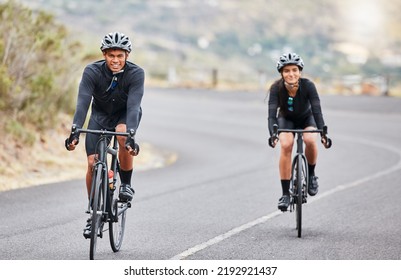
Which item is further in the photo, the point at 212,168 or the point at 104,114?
the point at 212,168

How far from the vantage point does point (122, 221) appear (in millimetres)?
9461

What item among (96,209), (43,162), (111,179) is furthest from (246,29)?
(96,209)

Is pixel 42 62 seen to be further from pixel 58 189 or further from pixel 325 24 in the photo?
pixel 325 24

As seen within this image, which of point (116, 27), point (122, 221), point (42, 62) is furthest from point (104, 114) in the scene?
point (116, 27)

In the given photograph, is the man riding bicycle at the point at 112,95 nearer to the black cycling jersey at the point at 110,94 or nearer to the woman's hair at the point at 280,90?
the black cycling jersey at the point at 110,94

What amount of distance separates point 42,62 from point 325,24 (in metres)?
98.8

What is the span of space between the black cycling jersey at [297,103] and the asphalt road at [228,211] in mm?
1300

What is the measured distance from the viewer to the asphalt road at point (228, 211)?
368 inches

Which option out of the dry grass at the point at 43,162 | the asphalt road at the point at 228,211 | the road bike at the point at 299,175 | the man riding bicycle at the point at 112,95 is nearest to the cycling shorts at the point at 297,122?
the road bike at the point at 299,175

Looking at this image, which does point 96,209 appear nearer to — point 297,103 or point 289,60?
point 289,60

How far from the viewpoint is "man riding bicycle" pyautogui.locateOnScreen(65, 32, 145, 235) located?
27.7ft

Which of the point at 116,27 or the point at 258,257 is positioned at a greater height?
the point at 116,27

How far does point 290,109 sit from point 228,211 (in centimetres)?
211

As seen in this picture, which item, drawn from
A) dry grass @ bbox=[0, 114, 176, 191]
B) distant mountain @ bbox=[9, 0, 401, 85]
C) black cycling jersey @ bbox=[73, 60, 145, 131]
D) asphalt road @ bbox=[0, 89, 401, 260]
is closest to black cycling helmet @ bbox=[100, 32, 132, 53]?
black cycling jersey @ bbox=[73, 60, 145, 131]
